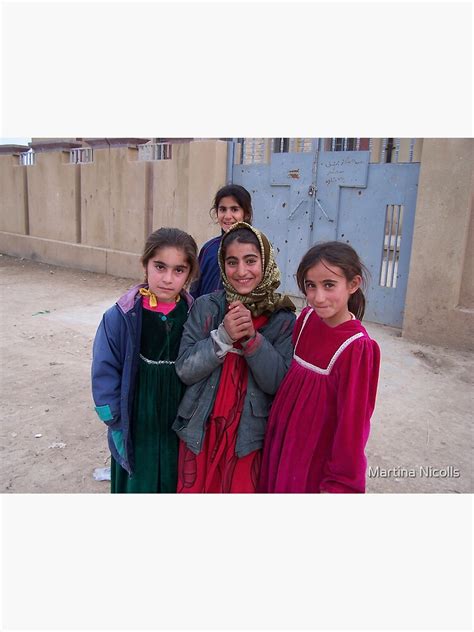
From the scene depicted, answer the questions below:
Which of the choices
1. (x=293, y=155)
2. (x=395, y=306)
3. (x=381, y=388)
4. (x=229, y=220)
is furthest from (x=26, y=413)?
(x=293, y=155)

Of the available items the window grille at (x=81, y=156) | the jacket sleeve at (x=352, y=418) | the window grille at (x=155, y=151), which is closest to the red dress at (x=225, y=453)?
the jacket sleeve at (x=352, y=418)

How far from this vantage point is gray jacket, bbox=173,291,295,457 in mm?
1717

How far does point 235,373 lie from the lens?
5.90ft

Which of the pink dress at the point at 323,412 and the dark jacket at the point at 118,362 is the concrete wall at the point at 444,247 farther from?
the dark jacket at the point at 118,362

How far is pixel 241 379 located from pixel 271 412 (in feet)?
0.51

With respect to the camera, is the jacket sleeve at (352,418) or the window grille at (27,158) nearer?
the jacket sleeve at (352,418)

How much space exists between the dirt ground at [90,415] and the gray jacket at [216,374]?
1.25 metres

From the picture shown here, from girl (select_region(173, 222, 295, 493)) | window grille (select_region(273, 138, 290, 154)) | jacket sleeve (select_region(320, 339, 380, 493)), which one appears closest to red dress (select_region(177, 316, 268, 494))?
girl (select_region(173, 222, 295, 493))

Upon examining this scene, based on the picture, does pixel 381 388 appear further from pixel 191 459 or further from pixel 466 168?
pixel 191 459

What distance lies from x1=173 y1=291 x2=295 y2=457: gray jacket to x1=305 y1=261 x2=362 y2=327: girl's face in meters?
0.21

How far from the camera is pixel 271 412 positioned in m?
1.77

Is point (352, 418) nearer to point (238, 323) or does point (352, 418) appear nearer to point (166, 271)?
point (238, 323)

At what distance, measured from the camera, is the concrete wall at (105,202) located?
793 cm

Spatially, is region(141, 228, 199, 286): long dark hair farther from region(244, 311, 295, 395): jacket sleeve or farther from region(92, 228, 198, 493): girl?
region(244, 311, 295, 395): jacket sleeve
